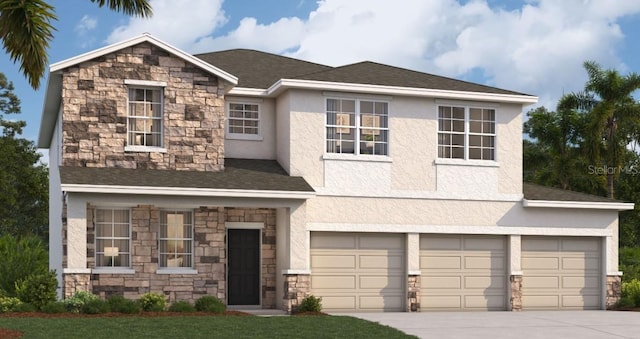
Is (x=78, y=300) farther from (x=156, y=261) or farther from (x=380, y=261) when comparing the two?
(x=380, y=261)

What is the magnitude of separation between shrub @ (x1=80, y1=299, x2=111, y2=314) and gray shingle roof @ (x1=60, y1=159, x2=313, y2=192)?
2.85 meters

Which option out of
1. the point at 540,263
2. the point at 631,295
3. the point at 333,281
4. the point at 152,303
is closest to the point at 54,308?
the point at 152,303

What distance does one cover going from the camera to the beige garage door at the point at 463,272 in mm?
25094

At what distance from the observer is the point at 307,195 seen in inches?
894

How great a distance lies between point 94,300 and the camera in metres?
20.5

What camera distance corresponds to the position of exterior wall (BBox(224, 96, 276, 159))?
83.6 feet

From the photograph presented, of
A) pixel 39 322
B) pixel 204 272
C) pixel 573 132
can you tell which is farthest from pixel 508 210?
pixel 573 132

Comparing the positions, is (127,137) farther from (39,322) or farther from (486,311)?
(486,311)

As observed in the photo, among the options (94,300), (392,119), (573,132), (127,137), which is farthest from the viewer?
(573,132)

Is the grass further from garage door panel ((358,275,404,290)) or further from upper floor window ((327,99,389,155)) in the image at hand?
upper floor window ((327,99,389,155))

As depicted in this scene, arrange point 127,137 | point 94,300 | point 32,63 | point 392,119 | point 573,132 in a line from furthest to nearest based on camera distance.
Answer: point 573,132, point 392,119, point 127,137, point 94,300, point 32,63

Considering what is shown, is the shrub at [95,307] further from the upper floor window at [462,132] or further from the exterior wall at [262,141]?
the upper floor window at [462,132]

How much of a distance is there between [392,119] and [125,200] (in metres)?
7.84

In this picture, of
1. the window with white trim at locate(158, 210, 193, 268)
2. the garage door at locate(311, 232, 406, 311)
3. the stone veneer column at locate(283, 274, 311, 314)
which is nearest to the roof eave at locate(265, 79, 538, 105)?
the garage door at locate(311, 232, 406, 311)
